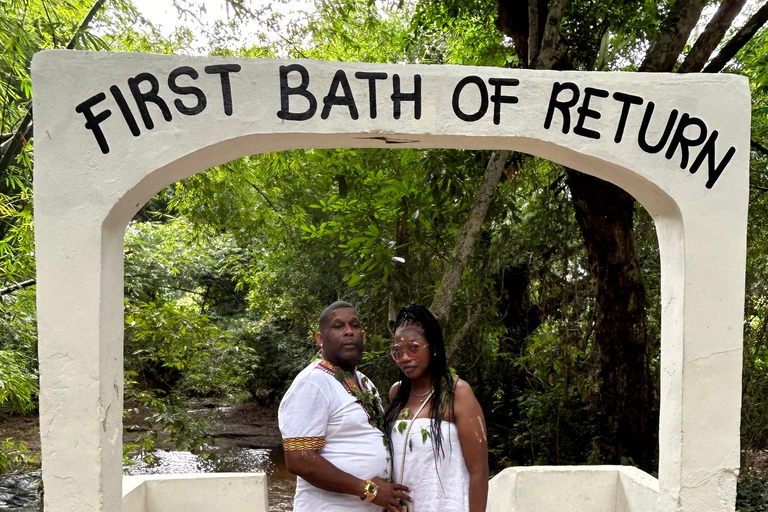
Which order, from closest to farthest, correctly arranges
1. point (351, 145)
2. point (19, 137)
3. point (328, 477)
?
point (328, 477) → point (351, 145) → point (19, 137)

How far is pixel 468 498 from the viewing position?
2.76 m

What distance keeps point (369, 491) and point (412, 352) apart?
536 millimetres

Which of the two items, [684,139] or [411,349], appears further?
[684,139]

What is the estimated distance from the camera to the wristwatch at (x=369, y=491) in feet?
8.91

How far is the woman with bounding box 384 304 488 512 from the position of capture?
2742 millimetres

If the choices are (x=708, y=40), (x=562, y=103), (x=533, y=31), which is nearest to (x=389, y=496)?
(x=562, y=103)

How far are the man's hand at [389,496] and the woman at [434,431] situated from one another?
0.05 m

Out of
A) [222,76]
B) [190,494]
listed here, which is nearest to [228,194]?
[190,494]

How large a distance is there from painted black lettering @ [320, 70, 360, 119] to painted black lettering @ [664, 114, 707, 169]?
1332 millimetres

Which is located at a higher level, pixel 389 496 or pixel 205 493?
pixel 389 496

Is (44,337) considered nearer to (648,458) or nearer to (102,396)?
(102,396)

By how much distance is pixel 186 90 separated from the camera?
295 centimetres

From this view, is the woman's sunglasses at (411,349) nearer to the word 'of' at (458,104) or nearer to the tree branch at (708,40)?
the word 'of' at (458,104)

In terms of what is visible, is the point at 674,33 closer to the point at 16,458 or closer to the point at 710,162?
the point at 710,162
